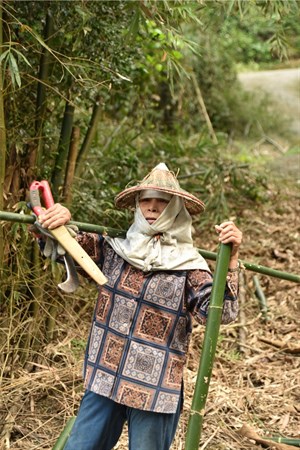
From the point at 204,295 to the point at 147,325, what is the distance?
22 centimetres

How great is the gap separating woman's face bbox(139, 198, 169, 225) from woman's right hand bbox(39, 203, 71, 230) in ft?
1.06

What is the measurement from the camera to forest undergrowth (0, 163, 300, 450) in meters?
3.59

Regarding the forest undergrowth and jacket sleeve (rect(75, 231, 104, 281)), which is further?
the forest undergrowth

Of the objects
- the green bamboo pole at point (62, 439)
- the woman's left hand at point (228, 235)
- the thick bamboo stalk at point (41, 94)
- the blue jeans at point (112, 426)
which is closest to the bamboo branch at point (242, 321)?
the green bamboo pole at point (62, 439)

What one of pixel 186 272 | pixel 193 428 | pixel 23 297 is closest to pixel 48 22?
pixel 23 297

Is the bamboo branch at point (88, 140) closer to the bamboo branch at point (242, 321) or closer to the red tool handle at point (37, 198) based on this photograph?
the bamboo branch at point (242, 321)

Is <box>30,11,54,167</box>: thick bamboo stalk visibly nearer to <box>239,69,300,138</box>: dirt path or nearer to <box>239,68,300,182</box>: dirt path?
<box>239,68,300,182</box>: dirt path

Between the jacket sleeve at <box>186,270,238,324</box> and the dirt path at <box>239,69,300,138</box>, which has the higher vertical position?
the dirt path at <box>239,69,300,138</box>

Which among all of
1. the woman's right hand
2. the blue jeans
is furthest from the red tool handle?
the blue jeans

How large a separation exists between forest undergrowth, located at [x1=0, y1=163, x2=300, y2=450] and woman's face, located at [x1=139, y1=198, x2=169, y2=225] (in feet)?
4.43

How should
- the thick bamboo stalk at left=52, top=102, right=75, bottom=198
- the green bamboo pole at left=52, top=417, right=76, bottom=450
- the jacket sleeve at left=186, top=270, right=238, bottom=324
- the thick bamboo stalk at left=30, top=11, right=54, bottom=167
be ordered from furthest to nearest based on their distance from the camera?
the thick bamboo stalk at left=52, top=102, right=75, bottom=198
the thick bamboo stalk at left=30, top=11, right=54, bottom=167
the green bamboo pole at left=52, top=417, right=76, bottom=450
the jacket sleeve at left=186, top=270, right=238, bottom=324

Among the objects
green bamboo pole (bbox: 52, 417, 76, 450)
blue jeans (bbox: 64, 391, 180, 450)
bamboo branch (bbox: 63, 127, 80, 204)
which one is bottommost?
green bamboo pole (bbox: 52, 417, 76, 450)

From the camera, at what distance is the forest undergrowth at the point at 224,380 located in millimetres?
3588

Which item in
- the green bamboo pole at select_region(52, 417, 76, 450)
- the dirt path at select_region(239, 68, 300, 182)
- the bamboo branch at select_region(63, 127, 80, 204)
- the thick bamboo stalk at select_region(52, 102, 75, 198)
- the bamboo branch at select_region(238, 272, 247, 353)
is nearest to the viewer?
the green bamboo pole at select_region(52, 417, 76, 450)
